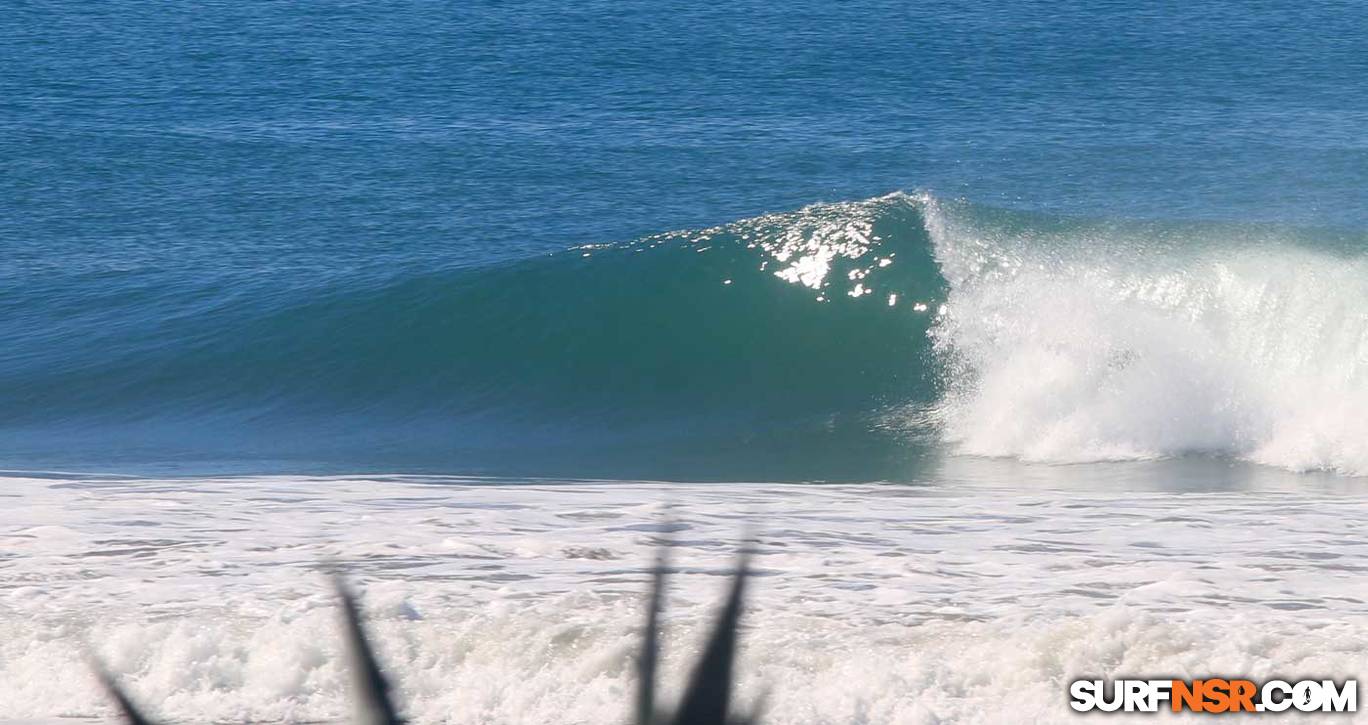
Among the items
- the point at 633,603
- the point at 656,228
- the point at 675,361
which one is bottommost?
the point at 656,228

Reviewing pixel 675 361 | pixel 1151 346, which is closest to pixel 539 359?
pixel 675 361

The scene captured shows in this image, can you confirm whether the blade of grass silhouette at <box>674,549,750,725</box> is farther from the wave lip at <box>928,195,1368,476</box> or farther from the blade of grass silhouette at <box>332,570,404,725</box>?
the wave lip at <box>928,195,1368,476</box>

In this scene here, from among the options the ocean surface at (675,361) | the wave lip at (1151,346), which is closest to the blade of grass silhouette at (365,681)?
the ocean surface at (675,361)

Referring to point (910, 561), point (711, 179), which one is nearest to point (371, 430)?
point (910, 561)

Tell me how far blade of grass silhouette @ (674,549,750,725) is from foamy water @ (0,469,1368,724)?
129 inches

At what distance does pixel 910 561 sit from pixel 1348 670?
2.13 meters

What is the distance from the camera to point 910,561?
21.8 ft

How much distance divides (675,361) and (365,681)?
500 inches

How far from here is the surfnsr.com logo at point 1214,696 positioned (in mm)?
4664

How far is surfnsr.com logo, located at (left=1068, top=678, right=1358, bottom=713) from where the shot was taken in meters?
4.66

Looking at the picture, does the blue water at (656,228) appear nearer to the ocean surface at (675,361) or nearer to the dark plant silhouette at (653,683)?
the ocean surface at (675,361)

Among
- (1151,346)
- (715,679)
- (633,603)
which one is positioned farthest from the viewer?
(1151,346)

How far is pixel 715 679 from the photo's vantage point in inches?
49.8

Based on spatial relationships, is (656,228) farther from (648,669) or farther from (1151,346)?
(648,669)
